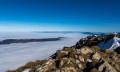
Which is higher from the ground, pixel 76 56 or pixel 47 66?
pixel 76 56

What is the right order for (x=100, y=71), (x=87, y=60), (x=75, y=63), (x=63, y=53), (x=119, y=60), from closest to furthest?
(x=100, y=71), (x=75, y=63), (x=87, y=60), (x=119, y=60), (x=63, y=53)

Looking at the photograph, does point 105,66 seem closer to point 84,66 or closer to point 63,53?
point 84,66

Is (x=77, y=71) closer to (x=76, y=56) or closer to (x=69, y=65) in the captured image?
(x=69, y=65)

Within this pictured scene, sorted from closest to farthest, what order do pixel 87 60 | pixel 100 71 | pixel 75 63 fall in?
1. pixel 100 71
2. pixel 75 63
3. pixel 87 60

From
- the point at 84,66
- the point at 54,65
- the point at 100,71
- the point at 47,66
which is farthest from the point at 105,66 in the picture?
the point at 47,66

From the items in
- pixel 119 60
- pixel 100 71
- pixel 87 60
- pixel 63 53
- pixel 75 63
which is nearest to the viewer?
pixel 100 71

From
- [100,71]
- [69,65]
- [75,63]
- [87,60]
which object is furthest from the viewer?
[87,60]

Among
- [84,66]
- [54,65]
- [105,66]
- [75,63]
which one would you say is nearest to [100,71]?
[105,66]

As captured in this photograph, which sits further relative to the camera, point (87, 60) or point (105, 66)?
point (87, 60)

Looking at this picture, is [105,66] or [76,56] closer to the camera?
[105,66]
